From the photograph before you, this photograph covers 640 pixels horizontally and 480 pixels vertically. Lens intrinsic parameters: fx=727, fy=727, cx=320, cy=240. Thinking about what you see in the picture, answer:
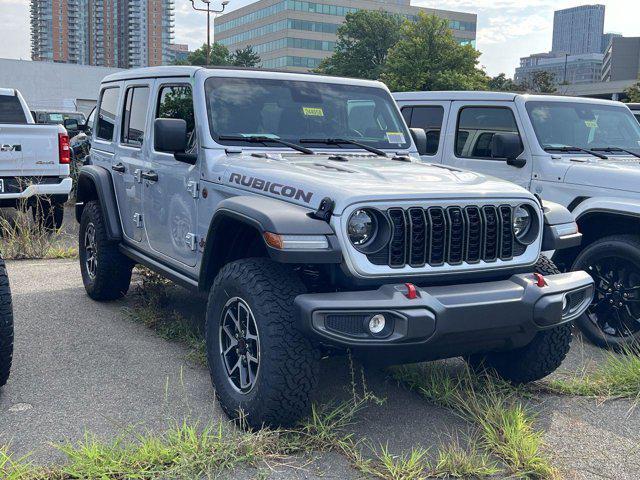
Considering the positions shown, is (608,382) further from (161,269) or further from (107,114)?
(107,114)

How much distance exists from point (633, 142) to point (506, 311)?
3.91m

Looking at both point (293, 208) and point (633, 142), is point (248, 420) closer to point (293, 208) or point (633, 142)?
point (293, 208)

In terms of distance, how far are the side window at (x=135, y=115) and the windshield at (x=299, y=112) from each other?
100 centimetres

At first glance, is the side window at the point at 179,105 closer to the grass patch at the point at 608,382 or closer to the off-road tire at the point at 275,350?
the off-road tire at the point at 275,350

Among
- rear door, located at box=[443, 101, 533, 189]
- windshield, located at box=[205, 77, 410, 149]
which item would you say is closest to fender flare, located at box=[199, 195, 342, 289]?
windshield, located at box=[205, 77, 410, 149]

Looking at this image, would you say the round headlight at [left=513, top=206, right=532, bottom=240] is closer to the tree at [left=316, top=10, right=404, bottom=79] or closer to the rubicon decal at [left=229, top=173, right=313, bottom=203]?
the rubicon decal at [left=229, top=173, right=313, bottom=203]

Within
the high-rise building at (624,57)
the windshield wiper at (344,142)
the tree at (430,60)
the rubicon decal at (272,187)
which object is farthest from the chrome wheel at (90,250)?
the high-rise building at (624,57)

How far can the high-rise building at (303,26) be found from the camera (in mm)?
99375

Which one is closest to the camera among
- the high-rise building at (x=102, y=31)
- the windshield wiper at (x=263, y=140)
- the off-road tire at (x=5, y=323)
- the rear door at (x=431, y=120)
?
the off-road tire at (x=5, y=323)

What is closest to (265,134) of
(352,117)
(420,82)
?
(352,117)

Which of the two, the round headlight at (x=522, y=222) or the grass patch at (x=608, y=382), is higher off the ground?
the round headlight at (x=522, y=222)

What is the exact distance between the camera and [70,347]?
4973 mm

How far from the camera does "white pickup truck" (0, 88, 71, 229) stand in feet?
29.0

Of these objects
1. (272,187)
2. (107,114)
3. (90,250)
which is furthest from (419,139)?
(90,250)
